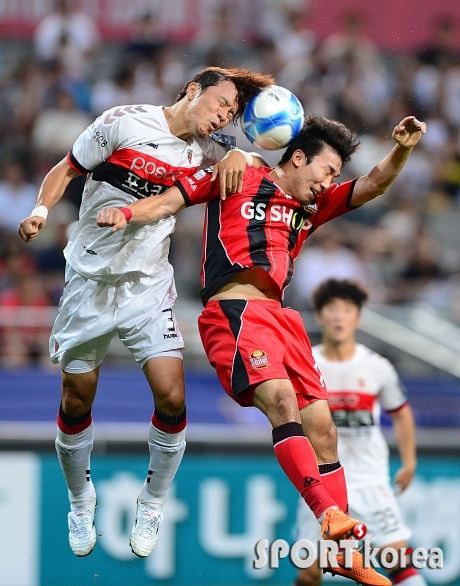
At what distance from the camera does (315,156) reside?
559 centimetres

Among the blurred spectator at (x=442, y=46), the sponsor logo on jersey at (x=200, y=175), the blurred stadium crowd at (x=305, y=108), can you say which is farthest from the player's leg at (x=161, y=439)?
the blurred spectator at (x=442, y=46)

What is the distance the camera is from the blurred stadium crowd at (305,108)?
9.92 meters

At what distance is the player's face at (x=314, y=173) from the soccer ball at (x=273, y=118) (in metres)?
0.12

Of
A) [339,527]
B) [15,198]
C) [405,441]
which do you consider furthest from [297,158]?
[15,198]

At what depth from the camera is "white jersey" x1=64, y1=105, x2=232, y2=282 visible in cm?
556

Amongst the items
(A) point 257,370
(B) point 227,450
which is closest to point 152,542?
(A) point 257,370

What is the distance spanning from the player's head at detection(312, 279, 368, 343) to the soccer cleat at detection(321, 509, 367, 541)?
2449mm

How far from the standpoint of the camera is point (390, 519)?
7.13m

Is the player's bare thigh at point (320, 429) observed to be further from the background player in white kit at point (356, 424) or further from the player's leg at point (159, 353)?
the background player in white kit at point (356, 424)

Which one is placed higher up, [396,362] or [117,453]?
[396,362]

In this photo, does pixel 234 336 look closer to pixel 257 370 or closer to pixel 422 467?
pixel 257 370

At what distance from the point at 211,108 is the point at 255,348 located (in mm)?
1213

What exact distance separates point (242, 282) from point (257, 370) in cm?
53

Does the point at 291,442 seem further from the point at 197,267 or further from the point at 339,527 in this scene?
the point at 197,267
